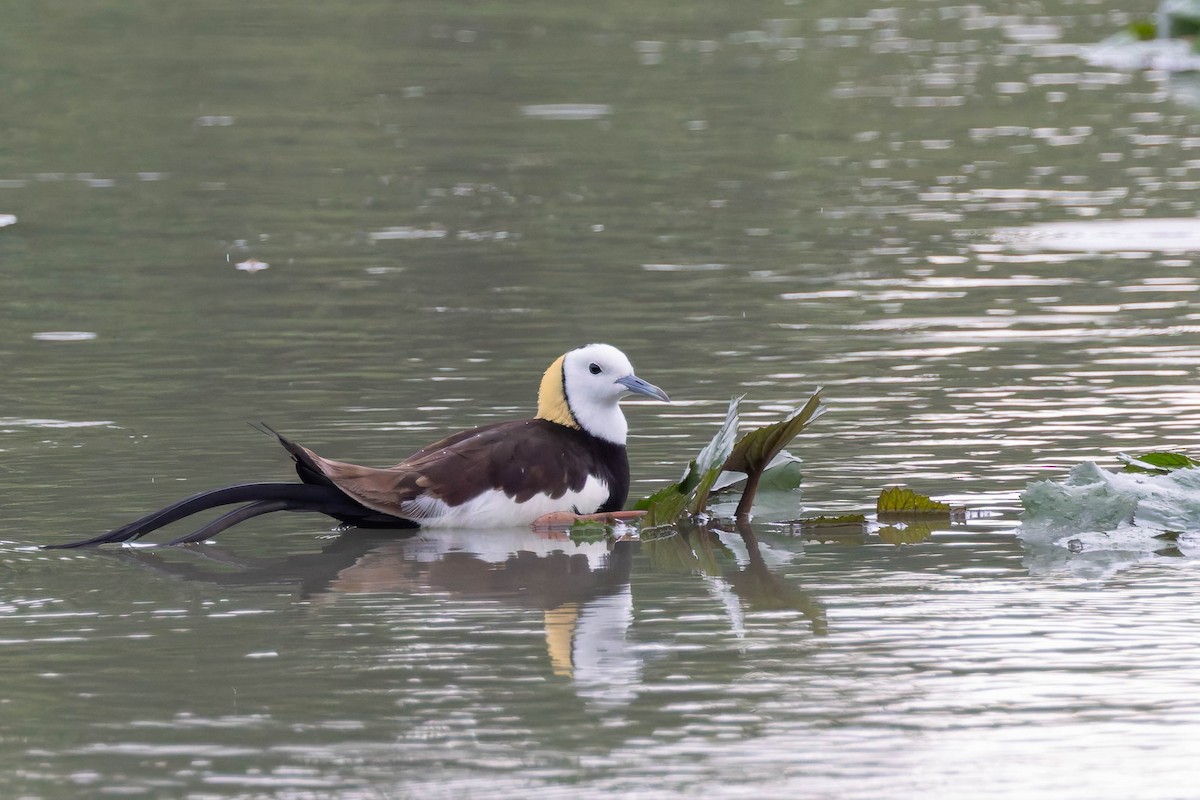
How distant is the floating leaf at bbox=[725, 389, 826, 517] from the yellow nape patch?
699mm

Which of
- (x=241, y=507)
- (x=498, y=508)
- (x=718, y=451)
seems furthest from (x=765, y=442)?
(x=241, y=507)

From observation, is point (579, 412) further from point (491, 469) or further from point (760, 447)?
point (760, 447)

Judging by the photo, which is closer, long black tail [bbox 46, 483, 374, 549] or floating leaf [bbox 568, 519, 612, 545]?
long black tail [bbox 46, 483, 374, 549]

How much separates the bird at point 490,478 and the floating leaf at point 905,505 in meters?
1.06

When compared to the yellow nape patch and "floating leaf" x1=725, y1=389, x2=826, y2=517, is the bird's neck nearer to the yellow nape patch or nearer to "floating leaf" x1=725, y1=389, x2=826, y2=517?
the yellow nape patch

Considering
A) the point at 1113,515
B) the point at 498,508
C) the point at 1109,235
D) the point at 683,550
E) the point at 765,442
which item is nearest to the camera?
the point at 1113,515

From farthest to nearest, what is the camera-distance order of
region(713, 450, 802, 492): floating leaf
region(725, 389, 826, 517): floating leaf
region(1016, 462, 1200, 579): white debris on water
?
region(713, 450, 802, 492): floating leaf
region(725, 389, 826, 517): floating leaf
region(1016, 462, 1200, 579): white debris on water

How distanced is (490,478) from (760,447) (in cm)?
104

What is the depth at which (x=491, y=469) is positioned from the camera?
830 cm

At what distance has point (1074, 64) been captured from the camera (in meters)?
25.5

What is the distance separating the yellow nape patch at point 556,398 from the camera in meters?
8.67

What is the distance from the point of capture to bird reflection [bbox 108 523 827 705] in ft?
22.5

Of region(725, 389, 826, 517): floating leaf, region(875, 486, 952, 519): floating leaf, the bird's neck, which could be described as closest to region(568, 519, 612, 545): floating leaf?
the bird's neck

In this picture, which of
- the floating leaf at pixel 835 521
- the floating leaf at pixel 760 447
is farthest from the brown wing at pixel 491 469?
the floating leaf at pixel 835 521
